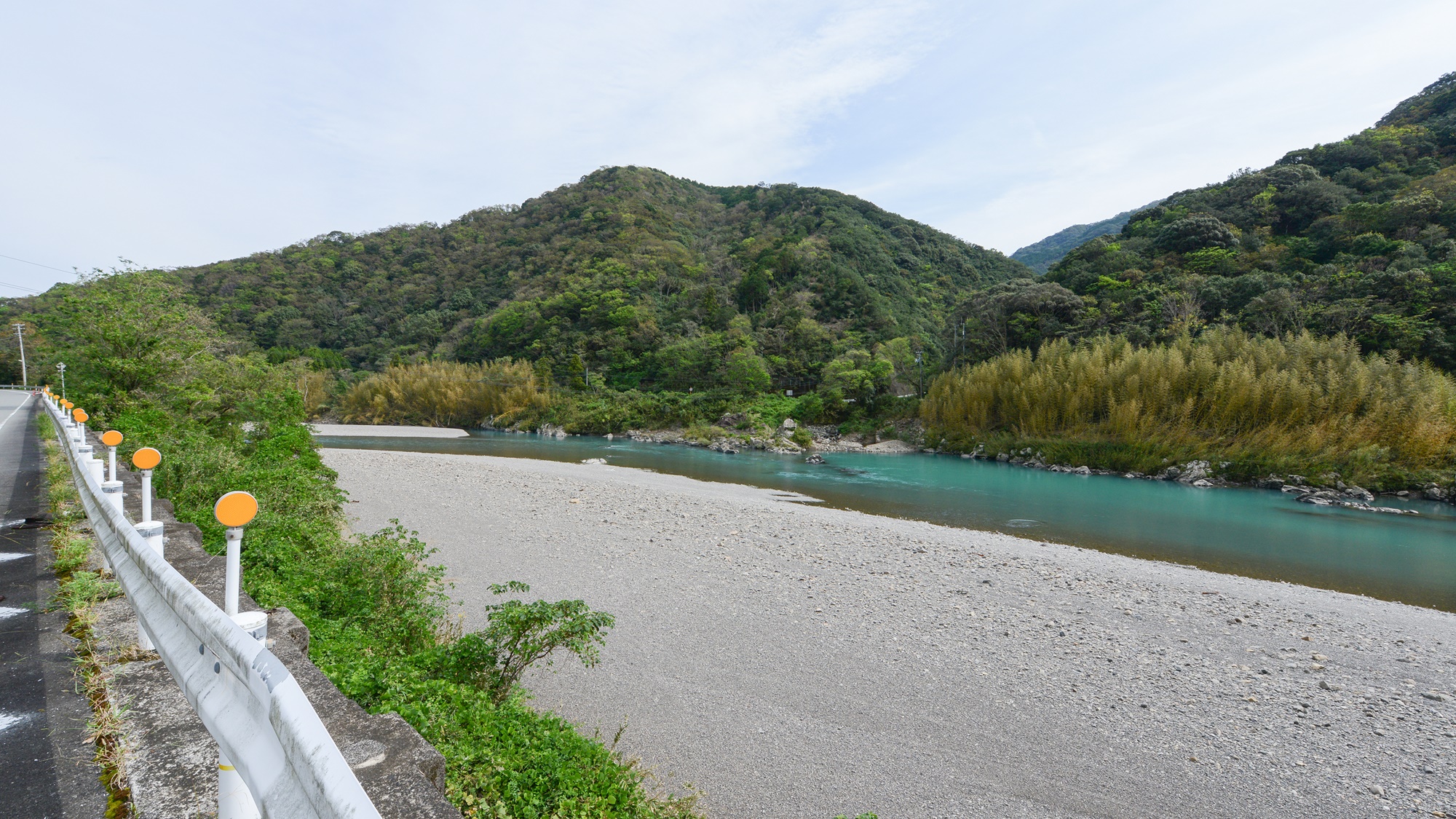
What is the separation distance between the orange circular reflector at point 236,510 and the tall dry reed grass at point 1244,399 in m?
23.2

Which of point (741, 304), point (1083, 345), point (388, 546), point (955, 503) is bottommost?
point (955, 503)

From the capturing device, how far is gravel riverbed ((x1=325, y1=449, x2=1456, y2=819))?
139 inches

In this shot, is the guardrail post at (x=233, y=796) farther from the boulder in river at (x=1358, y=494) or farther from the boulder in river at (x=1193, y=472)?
the boulder in river at (x=1193, y=472)

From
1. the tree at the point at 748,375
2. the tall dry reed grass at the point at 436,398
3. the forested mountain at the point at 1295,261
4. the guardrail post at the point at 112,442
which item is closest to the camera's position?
the guardrail post at the point at 112,442

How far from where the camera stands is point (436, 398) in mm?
42094

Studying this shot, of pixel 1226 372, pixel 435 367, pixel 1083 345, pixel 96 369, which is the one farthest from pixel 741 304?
pixel 96 369

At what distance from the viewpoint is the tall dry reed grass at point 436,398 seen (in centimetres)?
4200

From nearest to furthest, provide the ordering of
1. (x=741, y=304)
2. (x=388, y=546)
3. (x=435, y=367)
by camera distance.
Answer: (x=388, y=546) < (x=435, y=367) < (x=741, y=304)

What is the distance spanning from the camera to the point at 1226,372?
1888 cm

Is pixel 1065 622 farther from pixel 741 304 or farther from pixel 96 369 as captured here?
pixel 741 304

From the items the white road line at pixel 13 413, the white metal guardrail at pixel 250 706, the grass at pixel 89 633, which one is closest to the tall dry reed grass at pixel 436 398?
the white road line at pixel 13 413

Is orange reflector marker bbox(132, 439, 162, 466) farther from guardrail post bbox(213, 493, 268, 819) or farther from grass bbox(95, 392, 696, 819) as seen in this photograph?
guardrail post bbox(213, 493, 268, 819)

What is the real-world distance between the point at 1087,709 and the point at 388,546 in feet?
18.5

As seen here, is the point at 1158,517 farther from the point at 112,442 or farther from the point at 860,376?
the point at 860,376
